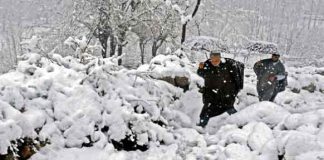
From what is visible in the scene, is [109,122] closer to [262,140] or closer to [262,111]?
[262,140]

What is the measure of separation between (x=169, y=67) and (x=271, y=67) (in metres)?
2.24

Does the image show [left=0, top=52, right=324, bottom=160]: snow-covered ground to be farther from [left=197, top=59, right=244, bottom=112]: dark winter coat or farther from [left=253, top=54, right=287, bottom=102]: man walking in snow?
[left=253, top=54, right=287, bottom=102]: man walking in snow

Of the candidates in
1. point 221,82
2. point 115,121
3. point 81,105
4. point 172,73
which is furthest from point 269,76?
point 81,105

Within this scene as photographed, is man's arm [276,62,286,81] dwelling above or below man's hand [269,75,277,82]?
above

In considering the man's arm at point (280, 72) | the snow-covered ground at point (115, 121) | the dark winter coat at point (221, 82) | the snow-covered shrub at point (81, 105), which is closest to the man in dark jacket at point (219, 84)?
the dark winter coat at point (221, 82)

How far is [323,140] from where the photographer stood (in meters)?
4.16

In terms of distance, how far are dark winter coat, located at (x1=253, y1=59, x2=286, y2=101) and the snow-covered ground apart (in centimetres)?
229

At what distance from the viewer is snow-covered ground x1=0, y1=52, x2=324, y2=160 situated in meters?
4.30

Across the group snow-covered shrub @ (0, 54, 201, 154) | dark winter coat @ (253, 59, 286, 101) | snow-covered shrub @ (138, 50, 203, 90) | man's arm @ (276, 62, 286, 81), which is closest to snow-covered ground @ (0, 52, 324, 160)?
snow-covered shrub @ (0, 54, 201, 154)

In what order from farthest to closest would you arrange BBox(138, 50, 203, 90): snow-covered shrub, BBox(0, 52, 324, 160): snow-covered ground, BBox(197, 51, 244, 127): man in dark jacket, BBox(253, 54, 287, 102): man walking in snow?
BBox(253, 54, 287, 102): man walking in snow
BBox(138, 50, 203, 90): snow-covered shrub
BBox(197, 51, 244, 127): man in dark jacket
BBox(0, 52, 324, 160): snow-covered ground

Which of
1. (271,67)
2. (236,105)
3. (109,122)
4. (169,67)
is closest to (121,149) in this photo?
(109,122)

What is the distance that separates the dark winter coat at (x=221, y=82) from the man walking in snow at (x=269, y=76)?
1.56 meters

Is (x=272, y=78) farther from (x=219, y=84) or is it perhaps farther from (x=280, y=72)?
(x=219, y=84)

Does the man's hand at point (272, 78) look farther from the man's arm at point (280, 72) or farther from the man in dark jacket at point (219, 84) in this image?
the man in dark jacket at point (219, 84)
